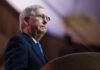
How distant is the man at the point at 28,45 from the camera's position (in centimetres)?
111

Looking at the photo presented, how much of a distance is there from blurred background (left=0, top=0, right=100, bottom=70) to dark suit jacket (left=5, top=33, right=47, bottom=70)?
2179mm

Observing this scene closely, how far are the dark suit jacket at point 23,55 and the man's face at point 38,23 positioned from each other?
0.25ft

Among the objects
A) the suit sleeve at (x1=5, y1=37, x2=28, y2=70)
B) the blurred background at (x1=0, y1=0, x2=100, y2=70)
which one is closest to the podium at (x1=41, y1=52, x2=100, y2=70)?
the suit sleeve at (x1=5, y1=37, x2=28, y2=70)

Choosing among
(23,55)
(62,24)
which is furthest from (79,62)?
(62,24)

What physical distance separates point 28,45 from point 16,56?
0.38 feet

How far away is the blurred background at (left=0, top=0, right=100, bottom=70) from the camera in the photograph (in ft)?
11.7

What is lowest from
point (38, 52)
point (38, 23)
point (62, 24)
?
point (62, 24)

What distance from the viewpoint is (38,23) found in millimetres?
1313

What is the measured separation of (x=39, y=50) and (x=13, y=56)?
0.20 m

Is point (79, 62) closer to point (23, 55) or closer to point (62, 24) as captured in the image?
point (23, 55)

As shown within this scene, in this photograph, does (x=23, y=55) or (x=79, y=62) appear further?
(x=23, y=55)

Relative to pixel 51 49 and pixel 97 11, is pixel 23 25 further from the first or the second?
pixel 97 11

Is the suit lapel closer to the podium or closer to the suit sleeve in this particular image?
the suit sleeve

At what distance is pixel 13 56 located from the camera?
1119mm
